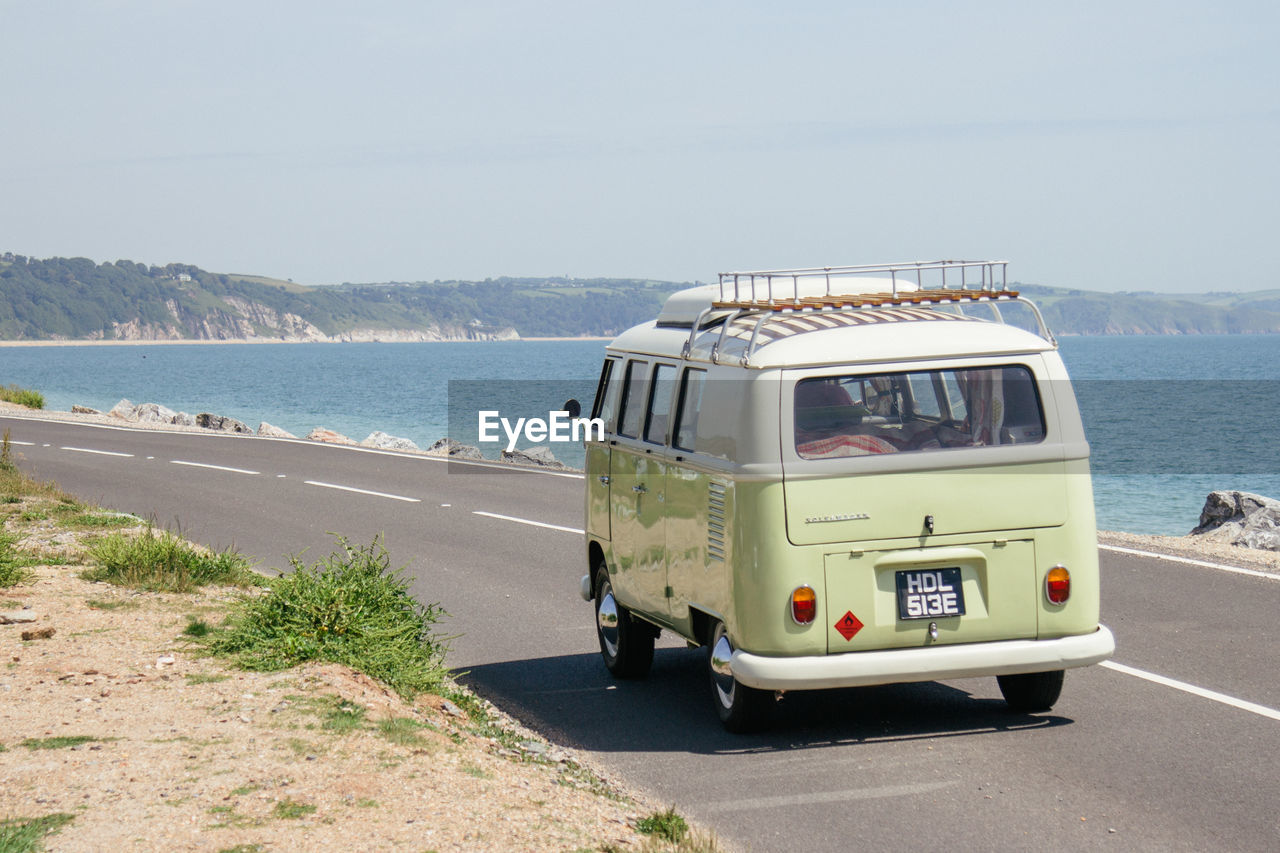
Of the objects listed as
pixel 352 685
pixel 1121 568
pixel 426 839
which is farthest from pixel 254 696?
pixel 1121 568

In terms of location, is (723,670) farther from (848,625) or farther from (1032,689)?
(1032,689)

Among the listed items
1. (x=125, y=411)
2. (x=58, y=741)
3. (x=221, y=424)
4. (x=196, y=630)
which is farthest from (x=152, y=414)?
(x=58, y=741)

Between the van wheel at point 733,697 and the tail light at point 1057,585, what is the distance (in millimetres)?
1534

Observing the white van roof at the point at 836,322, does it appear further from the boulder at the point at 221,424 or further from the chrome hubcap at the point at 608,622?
the boulder at the point at 221,424

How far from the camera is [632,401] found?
8.91m

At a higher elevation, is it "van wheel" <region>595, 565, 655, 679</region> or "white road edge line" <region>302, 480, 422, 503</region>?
"van wheel" <region>595, 565, 655, 679</region>

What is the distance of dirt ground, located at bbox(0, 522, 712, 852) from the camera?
5.29 m

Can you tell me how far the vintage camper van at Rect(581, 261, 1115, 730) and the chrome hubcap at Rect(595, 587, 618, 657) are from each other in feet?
4.80

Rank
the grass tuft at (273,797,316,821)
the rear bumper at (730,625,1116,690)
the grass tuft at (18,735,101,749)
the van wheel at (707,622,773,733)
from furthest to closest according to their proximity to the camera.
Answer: the van wheel at (707,622,773,733) < the rear bumper at (730,625,1116,690) < the grass tuft at (18,735,101,749) < the grass tuft at (273,797,316,821)

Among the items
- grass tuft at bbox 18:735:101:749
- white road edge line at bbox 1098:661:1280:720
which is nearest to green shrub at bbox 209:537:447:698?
grass tuft at bbox 18:735:101:749

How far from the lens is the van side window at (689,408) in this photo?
7.70 meters

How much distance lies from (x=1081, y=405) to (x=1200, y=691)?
8123cm

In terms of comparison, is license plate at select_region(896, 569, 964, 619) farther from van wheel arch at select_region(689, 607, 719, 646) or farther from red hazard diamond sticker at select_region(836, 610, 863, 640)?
van wheel arch at select_region(689, 607, 719, 646)

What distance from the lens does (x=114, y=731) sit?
650 cm
